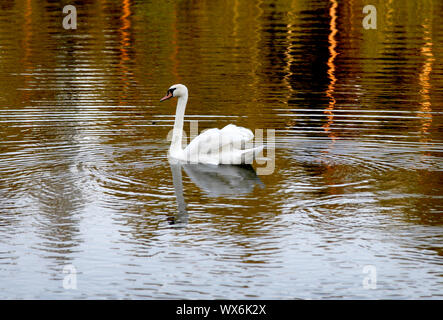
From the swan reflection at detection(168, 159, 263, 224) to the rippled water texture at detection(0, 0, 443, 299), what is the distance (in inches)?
2.3

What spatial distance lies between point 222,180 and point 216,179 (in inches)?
4.0

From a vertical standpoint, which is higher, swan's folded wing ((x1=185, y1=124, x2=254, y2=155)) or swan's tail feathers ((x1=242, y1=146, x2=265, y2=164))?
swan's folded wing ((x1=185, y1=124, x2=254, y2=155))

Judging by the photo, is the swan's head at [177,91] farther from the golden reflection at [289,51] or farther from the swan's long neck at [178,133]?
the golden reflection at [289,51]

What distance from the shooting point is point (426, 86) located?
22.2 m

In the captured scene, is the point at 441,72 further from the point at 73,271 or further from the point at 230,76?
the point at 73,271

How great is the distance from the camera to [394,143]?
15.1m

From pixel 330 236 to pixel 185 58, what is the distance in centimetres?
1778

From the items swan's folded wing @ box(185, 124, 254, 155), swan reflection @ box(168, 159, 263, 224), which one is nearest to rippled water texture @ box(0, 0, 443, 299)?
swan reflection @ box(168, 159, 263, 224)

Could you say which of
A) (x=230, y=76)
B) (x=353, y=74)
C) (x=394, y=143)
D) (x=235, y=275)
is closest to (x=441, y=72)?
(x=353, y=74)

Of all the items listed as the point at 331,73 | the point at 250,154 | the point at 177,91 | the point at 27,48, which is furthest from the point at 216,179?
the point at 27,48

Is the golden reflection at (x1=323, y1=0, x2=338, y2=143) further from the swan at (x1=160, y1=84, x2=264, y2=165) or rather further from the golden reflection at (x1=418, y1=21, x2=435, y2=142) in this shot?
the swan at (x1=160, y1=84, x2=264, y2=165)

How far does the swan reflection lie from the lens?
12.1m
